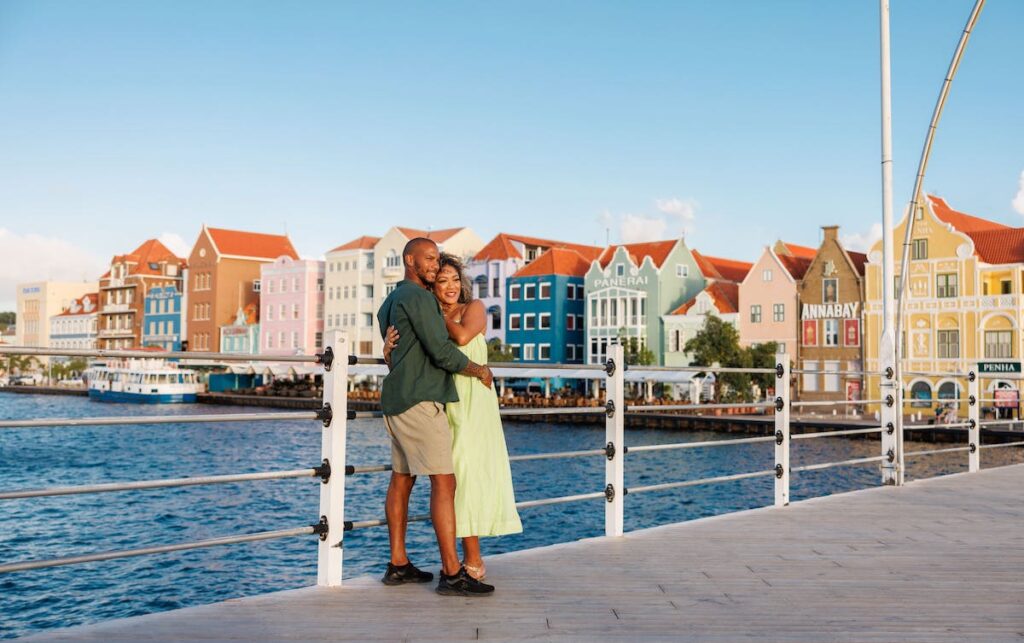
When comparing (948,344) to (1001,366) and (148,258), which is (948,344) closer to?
(1001,366)

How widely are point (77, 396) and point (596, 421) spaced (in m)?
58.5

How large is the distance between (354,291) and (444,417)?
75465mm

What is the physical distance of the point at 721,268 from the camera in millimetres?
69438

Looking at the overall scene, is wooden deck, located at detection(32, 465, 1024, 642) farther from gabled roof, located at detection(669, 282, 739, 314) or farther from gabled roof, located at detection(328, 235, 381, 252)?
gabled roof, located at detection(328, 235, 381, 252)

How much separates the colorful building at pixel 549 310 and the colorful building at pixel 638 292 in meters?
1.61

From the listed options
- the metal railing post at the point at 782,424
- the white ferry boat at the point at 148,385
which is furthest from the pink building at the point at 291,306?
the metal railing post at the point at 782,424

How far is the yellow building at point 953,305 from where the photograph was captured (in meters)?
46.5

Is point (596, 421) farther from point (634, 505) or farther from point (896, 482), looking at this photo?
point (896, 482)

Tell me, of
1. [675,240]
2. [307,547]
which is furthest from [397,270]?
[307,547]

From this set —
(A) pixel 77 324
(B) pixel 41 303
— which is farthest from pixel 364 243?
(B) pixel 41 303

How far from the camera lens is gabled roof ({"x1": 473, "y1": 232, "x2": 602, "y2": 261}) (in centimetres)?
7119

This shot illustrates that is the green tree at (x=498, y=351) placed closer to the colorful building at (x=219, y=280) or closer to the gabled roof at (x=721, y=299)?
the gabled roof at (x=721, y=299)

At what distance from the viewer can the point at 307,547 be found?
1702cm

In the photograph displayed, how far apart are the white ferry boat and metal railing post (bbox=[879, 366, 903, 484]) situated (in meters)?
76.6
